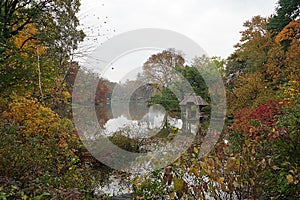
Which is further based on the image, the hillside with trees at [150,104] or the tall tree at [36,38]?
the tall tree at [36,38]

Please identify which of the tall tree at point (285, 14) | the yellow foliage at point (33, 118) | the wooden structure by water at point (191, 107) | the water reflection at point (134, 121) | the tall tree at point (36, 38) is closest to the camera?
the yellow foliage at point (33, 118)

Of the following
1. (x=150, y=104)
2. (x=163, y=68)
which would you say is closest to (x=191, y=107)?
(x=150, y=104)

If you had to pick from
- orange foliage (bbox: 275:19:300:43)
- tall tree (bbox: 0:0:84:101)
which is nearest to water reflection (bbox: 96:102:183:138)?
tall tree (bbox: 0:0:84:101)

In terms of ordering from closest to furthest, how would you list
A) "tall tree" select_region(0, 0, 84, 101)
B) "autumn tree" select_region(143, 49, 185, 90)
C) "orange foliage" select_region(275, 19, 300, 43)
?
1. "tall tree" select_region(0, 0, 84, 101)
2. "orange foliage" select_region(275, 19, 300, 43)
3. "autumn tree" select_region(143, 49, 185, 90)

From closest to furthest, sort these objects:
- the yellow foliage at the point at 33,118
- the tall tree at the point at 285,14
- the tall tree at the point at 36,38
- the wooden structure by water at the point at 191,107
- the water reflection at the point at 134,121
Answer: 1. the yellow foliage at the point at 33,118
2. the tall tree at the point at 36,38
3. the water reflection at the point at 134,121
4. the tall tree at the point at 285,14
5. the wooden structure by water at the point at 191,107

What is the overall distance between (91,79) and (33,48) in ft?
6.18

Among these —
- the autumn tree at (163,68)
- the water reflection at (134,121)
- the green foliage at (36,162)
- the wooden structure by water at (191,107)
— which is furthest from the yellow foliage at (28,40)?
the wooden structure by water at (191,107)

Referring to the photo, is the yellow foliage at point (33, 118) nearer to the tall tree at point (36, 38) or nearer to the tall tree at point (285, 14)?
the tall tree at point (36, 38)

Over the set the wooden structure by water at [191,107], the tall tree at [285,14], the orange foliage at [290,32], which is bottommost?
the wooden structure by water at [191,107]

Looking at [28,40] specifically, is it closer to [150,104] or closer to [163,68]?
[163,68]

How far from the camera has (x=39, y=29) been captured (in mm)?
6656

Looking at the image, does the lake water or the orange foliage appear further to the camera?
the orange foliage

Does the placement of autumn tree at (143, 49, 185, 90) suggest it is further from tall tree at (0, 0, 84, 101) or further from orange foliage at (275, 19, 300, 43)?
orange foliage at (275, 19, 300, 43)

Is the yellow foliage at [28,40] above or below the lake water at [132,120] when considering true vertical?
above
